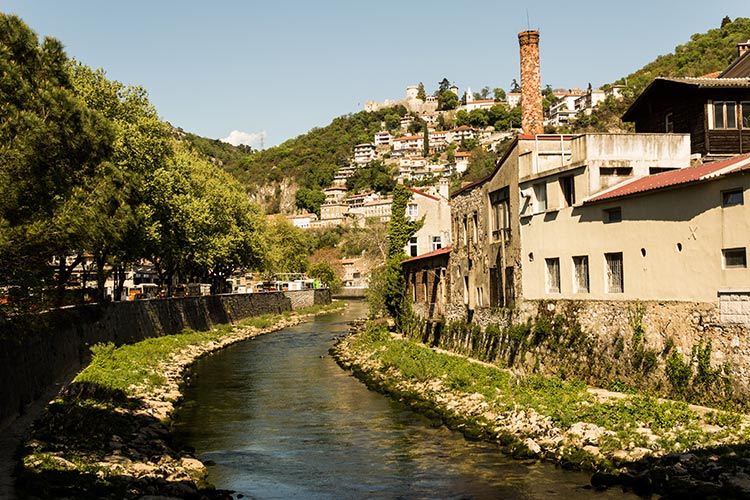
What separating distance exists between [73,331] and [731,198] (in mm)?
30159

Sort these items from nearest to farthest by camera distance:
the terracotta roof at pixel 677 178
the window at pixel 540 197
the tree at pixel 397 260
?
the terracotta roof at pixel 677 178 < the window at pixel 540 197 < the tree at pixel 397 260

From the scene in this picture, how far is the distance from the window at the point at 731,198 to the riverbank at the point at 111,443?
1598 cm

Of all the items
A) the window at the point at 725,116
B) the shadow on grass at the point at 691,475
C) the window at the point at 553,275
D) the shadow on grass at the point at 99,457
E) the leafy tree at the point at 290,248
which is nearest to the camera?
the shadow on grass at the point at 691,475

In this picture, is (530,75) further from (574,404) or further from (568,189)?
(574,404)

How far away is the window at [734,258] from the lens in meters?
22.4

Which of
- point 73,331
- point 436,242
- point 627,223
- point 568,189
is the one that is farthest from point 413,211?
point 627,223

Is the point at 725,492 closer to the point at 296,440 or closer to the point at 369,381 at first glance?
the point at 296,440

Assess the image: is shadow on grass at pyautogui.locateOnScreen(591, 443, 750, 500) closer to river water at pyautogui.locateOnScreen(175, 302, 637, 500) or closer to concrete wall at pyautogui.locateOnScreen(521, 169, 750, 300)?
river water at pyautogui.locateOnScreen(175, 302, 637, 500)

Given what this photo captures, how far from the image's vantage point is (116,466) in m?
20.5

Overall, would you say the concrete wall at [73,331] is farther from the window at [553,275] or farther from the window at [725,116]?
the window at [725,116]

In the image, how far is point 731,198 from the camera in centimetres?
2275

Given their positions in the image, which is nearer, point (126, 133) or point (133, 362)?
point (133, 362)

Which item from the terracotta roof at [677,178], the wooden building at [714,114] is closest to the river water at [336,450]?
the terracotta roof at [677,178]

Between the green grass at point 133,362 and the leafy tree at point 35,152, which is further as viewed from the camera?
the green grass at point 133,362
